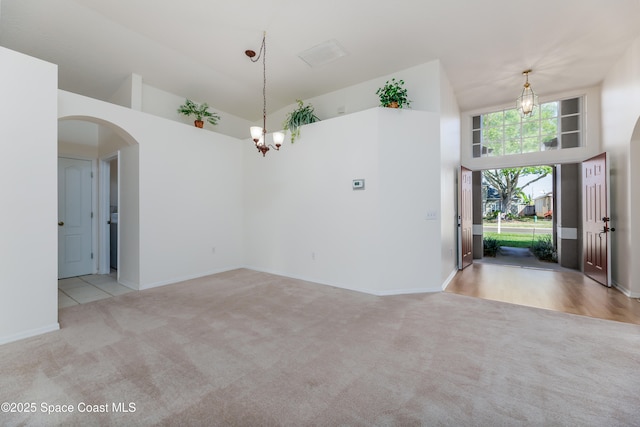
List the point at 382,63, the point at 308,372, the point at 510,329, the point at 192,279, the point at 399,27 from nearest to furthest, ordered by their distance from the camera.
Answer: the point at 308,372 < the point at 510,329 < the point at 399,27 < the point at 382,63 < the point at 192,279

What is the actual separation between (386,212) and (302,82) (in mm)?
2940

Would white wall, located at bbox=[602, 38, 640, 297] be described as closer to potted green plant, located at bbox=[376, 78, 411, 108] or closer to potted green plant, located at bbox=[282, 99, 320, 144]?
potted green plant, located at bbox=[376, 78, 411, 108]

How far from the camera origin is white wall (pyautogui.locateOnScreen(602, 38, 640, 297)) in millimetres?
3646

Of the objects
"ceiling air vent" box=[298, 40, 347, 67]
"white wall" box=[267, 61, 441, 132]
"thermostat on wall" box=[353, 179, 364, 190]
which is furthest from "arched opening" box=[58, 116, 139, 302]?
"thermostat on wall" box=[353, 179, 364, 190]

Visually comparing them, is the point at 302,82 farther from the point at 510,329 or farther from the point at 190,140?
the point at 510,329

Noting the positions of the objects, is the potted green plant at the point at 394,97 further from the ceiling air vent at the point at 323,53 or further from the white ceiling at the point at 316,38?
the ceiling air vent at the point at 323,53

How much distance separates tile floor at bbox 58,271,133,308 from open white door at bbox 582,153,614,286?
306 inches

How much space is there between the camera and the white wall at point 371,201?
394 cm

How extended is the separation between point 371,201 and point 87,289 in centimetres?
480

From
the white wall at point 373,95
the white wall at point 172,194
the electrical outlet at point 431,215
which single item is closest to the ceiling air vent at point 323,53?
the white wall at point 373,95

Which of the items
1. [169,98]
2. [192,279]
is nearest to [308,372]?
[192,279]

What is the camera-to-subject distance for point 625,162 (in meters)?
3.87

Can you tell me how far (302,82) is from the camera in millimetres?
4855

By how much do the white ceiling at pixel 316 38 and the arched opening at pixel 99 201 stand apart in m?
0.93
